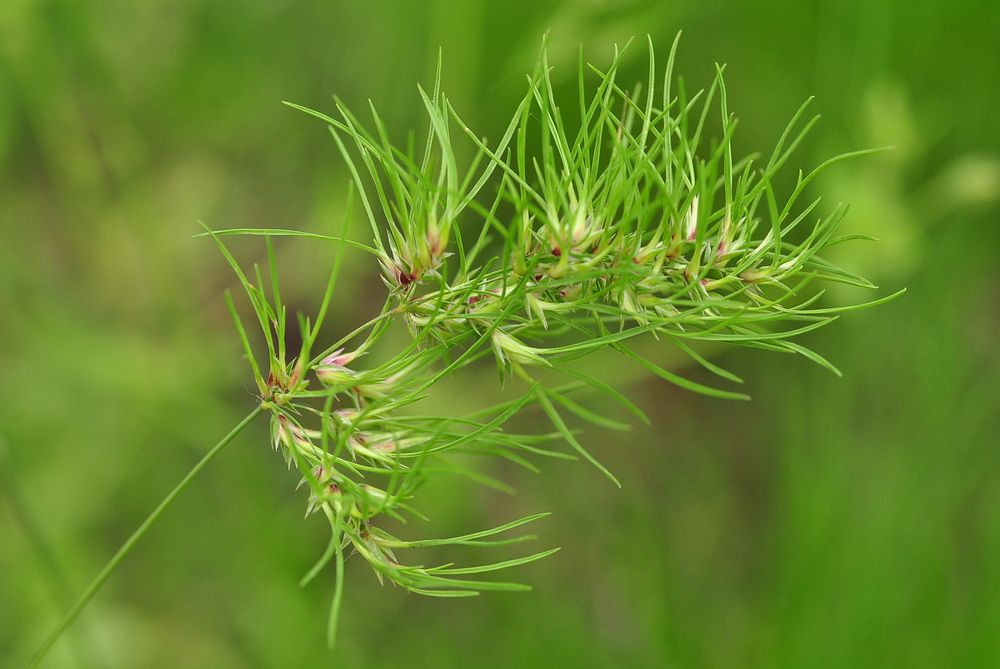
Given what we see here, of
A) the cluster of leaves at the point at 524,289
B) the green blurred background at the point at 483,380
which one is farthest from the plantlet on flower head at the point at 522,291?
the green blurred background at the point at 483,380

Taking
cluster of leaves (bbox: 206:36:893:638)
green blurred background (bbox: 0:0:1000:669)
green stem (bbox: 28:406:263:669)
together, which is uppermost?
cluster of leaves (bbox: 206:36:893:638)

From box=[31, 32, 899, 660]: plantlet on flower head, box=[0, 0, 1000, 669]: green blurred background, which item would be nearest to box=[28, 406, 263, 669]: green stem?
box=[31, 32, 899, 660]: plantlet on flower head

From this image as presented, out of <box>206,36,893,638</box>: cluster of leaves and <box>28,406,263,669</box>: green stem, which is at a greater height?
<box>206,36,893,638</box>: cluster of leaves

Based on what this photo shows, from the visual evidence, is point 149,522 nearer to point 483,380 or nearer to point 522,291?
point 522,291

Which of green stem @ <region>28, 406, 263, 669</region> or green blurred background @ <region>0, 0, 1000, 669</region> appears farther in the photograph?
green blurred background @ <region>0, 0, 1000, 669</region>

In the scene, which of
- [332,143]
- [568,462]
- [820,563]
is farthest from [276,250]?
[820,563]

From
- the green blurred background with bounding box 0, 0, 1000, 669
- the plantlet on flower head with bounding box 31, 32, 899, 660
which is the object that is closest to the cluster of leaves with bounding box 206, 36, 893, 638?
the plantlet on flower head with bounding box 31, 32, 899, 660

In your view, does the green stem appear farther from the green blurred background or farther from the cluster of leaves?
the green blurred background

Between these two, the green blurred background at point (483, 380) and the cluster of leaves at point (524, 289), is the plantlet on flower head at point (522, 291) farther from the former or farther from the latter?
the green blurred background at point (483, 380)
